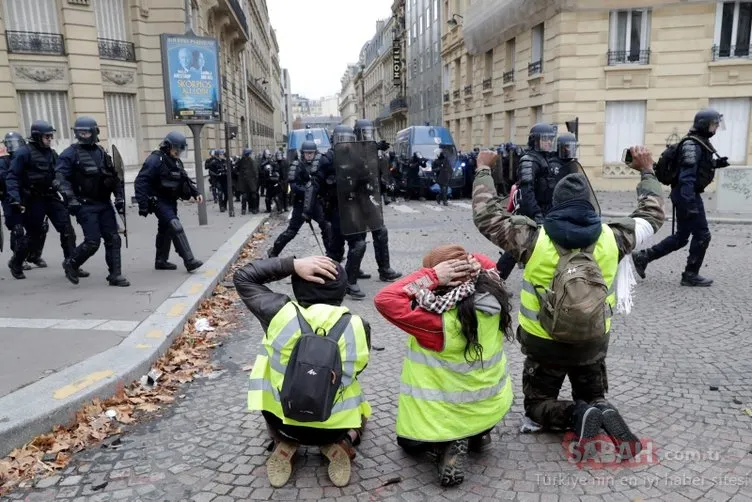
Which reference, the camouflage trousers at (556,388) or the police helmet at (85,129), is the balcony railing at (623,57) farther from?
the camouflage trousers at (556,388)

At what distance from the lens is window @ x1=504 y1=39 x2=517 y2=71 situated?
78.6 feet

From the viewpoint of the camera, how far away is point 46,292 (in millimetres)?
6730

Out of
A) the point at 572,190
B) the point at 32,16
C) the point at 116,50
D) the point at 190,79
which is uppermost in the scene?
the point at 32,16

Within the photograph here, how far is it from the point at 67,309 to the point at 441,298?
4.59m

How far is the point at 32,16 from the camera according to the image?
15.3m

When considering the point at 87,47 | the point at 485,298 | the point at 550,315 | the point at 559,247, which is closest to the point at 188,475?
the point at 485,298

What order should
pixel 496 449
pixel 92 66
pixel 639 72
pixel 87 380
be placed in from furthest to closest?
1. pixel 639 72
2. pixel 92 66
3. pixel 87 380
4. pixel 496 449

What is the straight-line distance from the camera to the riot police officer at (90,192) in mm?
6656

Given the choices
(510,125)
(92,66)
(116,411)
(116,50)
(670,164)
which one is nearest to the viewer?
(116,411)

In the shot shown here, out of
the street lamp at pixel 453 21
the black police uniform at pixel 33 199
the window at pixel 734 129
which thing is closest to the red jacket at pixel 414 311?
the black police uniform at pixel 33 199

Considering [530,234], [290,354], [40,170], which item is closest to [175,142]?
[40,170]

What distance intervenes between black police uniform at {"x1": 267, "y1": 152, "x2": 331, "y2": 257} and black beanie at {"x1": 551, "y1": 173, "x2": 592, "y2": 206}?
14.0ft

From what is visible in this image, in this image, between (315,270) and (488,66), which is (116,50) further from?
(315,270)

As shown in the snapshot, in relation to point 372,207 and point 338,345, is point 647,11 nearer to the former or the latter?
point 372,207
